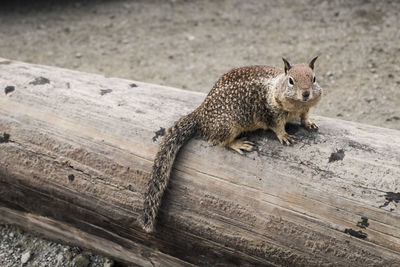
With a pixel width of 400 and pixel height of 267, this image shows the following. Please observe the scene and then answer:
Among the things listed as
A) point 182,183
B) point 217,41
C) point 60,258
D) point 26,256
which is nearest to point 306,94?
point 182,183

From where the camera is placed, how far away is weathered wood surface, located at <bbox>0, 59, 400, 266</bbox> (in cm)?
249

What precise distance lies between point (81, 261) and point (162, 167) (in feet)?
4.09

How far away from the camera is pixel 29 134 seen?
326 centimetres

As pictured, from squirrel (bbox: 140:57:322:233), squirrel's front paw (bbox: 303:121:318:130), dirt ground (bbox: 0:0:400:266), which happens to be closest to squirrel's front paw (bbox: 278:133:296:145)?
squirrel (bbox: 140:57:322:233)

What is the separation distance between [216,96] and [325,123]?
774 mm

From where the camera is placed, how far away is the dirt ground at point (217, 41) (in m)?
6.08

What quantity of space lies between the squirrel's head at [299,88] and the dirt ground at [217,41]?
2925 mm

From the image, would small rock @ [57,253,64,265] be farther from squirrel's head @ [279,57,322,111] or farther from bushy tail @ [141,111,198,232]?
squirrel's head @ [279,57,322,111]

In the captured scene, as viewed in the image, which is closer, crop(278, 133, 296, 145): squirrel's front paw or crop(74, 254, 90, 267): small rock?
crop(278, 133, 296, 145): squirrel's front paw

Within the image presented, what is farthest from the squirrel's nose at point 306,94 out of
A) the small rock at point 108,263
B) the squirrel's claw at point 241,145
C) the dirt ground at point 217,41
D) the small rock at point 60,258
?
the dirt ground at point 217,41

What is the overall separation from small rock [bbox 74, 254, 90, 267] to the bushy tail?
959mm

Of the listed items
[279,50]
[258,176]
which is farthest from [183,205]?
[279,50]

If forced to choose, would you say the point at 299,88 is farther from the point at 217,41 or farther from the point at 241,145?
the point at 217,41

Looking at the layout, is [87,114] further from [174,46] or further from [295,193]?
[174,46]
